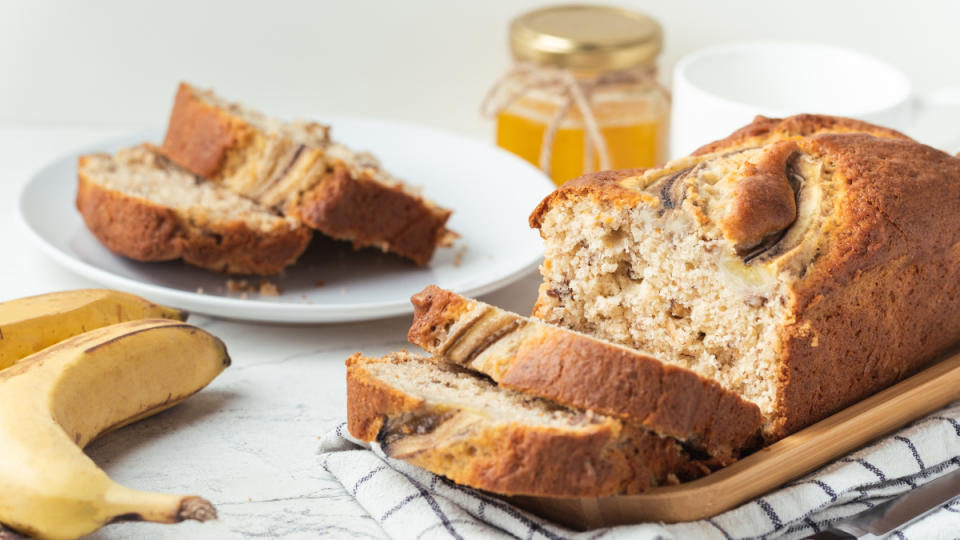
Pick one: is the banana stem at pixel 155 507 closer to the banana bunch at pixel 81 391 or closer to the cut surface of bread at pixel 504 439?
the banana bunch at pixel 81 391

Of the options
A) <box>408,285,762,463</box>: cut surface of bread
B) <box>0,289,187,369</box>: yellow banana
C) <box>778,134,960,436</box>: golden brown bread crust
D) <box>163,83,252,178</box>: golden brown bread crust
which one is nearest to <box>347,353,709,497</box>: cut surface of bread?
<box>408,285,762,463</box>: cut surface of bread

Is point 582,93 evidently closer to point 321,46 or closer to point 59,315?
point 321,46

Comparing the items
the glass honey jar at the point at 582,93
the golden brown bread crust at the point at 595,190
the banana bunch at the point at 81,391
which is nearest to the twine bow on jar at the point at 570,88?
the glass honey jar at the point at 582,93

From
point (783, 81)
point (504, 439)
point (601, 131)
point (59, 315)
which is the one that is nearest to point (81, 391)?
point (59, 315)

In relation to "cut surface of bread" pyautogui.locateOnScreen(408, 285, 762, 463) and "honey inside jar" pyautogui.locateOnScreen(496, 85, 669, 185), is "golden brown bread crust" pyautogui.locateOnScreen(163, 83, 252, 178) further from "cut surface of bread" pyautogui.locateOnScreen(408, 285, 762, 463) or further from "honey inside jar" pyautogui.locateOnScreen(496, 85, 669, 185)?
"cut surface of bread" pyautogui.locateOnScreen(408, 285, 762, 463)

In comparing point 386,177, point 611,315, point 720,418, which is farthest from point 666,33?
point 720,418

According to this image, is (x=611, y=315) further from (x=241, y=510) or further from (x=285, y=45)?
(x=285, y=45)
